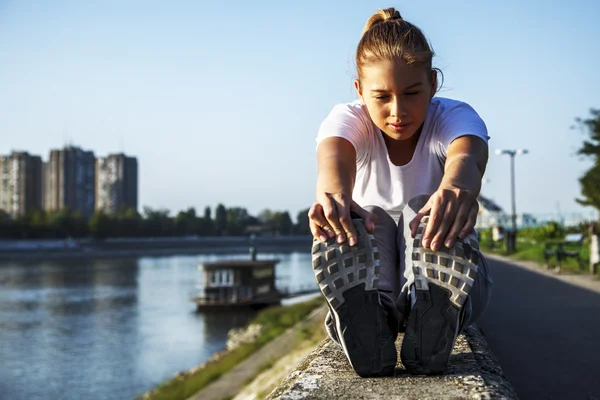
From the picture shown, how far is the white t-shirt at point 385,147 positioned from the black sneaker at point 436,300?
0.32 meters

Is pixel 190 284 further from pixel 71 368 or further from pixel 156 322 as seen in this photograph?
pixel 71 368

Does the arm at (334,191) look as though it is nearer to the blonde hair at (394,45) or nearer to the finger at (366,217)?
the finger at (366,217)

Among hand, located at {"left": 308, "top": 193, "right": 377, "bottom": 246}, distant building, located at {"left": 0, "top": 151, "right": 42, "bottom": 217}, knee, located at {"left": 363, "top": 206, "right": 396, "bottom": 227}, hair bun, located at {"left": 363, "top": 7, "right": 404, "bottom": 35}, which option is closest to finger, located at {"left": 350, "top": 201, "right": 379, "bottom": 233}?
hand, located at {"left": 308, "top": 193, "right": 377, "bottom": 246}

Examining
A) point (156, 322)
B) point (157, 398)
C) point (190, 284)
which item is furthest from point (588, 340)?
point (190, 284)

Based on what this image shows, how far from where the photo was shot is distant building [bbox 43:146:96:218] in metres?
119

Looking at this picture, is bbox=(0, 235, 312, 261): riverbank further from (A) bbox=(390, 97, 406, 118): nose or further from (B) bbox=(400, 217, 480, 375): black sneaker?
(B) bbox=(400, 217, 480, 375): black sneaker

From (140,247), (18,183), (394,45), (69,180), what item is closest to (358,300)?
(394,45)

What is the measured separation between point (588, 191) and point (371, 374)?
22.3 m

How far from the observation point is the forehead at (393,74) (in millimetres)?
1800

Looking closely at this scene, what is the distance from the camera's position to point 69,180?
12006cm

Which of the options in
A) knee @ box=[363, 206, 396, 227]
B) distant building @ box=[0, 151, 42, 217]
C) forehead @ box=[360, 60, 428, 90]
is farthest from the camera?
distant building @ box=[0, 151, 42, 217]

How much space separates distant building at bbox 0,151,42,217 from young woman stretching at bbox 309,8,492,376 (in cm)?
12386

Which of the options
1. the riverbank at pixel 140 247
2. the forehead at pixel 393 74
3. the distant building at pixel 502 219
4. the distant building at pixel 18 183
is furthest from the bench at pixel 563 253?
the distant building at pixel 18 183

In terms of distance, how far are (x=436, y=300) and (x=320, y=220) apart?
1.07 feet
